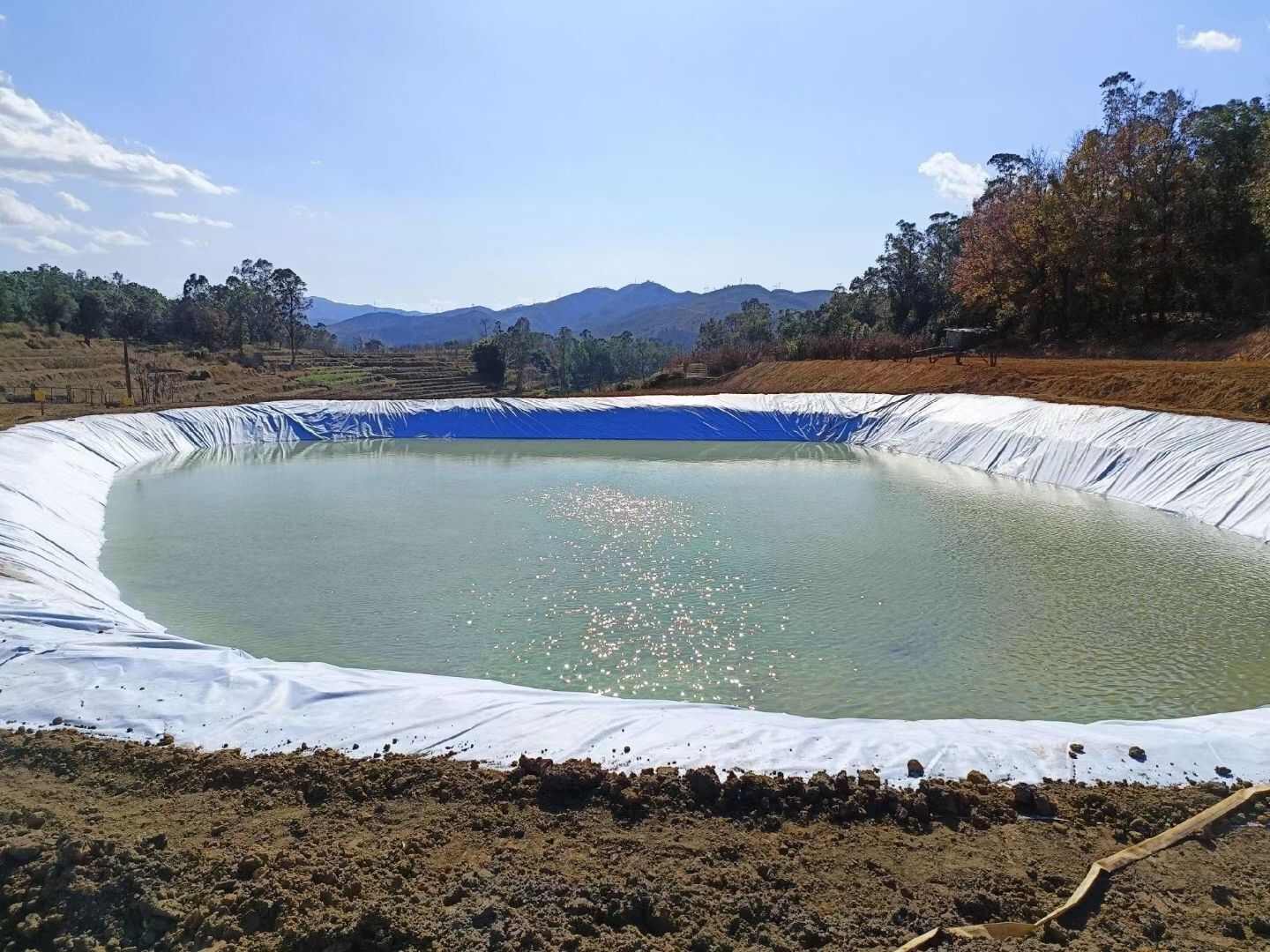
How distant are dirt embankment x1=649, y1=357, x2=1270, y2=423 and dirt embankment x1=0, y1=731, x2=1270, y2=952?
915 centimetres

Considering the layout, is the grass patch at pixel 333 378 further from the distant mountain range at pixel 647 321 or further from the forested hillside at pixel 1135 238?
the distant mountain range at pixel 647 321

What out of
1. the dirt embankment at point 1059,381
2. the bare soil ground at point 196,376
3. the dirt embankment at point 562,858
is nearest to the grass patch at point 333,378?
the bare soil ground at point 196,376

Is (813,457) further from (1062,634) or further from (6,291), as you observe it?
(6,291)

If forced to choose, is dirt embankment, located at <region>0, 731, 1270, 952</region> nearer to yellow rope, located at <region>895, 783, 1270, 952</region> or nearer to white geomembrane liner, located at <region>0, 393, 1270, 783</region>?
yellow rope, located at <region>895, 783, 1270, 952</region>

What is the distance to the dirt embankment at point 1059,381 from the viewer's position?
A: 35.6 ft

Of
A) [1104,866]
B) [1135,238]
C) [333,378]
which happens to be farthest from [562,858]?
[333,378]

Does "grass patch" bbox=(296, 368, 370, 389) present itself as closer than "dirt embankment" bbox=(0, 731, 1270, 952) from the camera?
No

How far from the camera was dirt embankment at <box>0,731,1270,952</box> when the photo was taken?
8.09ft

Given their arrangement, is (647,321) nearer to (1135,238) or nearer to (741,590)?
(1135,238)

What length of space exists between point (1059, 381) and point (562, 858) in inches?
557

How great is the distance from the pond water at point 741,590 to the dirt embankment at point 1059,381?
2702 mm

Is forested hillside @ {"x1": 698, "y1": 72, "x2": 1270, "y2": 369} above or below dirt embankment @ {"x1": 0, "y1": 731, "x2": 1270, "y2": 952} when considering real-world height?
above

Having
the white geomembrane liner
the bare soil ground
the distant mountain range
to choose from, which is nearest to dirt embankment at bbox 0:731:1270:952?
the white geomembrane liner

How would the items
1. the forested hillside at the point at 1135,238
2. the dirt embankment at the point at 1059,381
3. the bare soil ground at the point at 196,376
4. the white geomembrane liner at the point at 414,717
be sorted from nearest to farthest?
the white geomembrane liner at the point at 414,717 < the dirt embankment at the point at 1059,381 < the forested hillside at the point at 1135,238 < the bare soil ground at the point at 196,376
